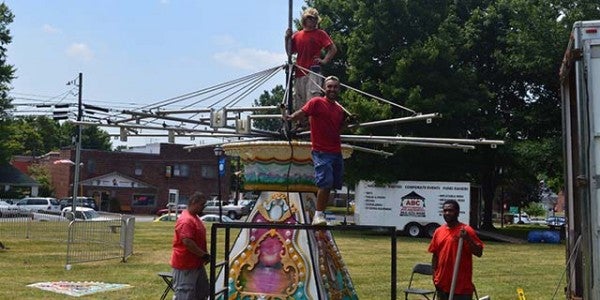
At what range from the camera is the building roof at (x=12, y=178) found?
187 feet

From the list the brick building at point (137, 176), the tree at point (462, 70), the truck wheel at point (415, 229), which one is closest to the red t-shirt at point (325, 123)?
the tree at point (462, 70)

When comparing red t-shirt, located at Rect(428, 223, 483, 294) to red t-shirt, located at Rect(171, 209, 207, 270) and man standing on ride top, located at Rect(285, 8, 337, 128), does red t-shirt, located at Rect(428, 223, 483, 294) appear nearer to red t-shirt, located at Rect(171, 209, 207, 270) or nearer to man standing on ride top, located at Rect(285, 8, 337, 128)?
man standing on ride top, located at Rect(285, 8, 337, 128)

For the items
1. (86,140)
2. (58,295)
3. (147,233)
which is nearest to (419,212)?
(147,233)

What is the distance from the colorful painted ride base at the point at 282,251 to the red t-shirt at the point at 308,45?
1036mm

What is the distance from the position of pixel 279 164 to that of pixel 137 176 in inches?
2286

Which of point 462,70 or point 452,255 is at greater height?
point 462,70

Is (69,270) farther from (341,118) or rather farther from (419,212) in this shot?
(419,212)

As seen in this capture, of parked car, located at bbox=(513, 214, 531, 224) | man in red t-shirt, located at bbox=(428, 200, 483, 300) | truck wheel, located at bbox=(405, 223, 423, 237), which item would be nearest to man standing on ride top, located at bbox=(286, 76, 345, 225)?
man in red t-shirt, located at bbox=(428, 200, 483, 300)

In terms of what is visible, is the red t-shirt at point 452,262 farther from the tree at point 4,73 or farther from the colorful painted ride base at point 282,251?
the tree at point 4,73

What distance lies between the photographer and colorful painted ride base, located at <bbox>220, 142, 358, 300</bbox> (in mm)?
8367

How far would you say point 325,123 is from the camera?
7.03 metres

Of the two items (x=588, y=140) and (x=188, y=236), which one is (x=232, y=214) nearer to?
(x=188, y=236)

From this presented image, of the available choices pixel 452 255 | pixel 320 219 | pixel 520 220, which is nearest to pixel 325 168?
pixel 320 219

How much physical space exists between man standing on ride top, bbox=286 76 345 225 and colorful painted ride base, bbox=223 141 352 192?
149cm
